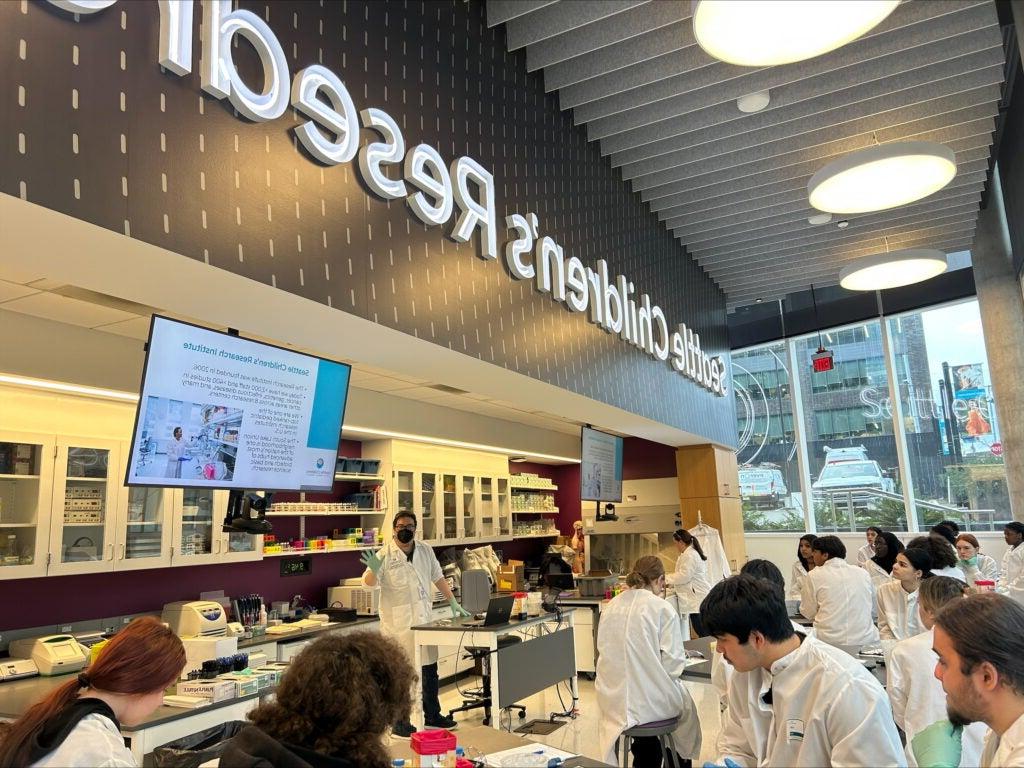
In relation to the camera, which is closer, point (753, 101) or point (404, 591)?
point (753, 101)

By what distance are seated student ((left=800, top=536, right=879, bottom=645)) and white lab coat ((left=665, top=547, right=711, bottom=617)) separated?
2.41 m

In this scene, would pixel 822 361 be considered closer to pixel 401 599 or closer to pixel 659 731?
pixel 401 599

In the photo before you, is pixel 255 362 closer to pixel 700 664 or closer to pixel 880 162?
pixel 700 664

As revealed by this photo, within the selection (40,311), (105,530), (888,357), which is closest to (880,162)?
(40,311)

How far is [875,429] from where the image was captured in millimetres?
10609

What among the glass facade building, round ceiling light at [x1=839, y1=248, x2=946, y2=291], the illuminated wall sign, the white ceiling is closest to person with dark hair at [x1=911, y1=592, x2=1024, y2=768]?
the illuminated wall sign

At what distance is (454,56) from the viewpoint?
13.2 feet

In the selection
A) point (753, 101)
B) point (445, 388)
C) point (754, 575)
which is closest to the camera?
point (754, 575)

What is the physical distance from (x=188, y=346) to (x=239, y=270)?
396mm

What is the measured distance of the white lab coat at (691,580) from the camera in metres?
7.82

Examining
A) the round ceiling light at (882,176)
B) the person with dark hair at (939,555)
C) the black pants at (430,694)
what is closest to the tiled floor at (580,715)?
the black pants at (430,694)

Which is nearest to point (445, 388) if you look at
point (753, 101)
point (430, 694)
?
point (430, 694)

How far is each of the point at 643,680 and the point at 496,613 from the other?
6.82 ft

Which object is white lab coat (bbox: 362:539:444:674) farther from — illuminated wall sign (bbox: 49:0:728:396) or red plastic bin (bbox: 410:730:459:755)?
red plastic bin (bbox: 410:730:459:755)
